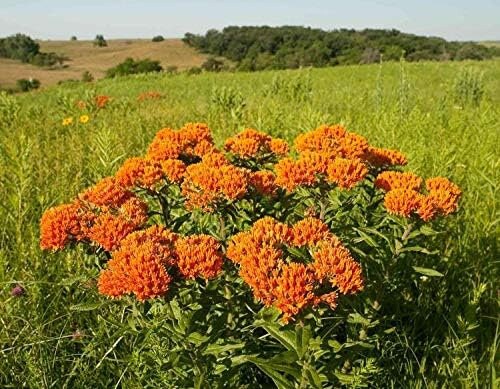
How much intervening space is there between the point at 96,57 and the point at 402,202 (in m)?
74.5

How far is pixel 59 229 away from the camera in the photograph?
178 centimetres

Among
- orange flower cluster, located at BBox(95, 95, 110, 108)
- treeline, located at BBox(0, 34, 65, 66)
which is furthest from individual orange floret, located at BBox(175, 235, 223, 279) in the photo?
treeline, located at BBox(0, 34, 65, 66)

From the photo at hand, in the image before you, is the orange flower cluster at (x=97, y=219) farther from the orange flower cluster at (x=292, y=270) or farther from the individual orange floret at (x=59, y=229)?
the orange flower cluster at (x=292, y=270)

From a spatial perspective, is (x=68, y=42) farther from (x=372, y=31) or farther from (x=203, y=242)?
(x=203, y=242)

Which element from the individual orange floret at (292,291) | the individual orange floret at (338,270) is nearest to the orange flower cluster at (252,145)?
the individual orange floret at (338,270)

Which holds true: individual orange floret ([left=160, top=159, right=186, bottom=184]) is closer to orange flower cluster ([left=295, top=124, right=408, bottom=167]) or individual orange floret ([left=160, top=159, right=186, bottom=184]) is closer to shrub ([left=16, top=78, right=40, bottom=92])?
orange flower cluster ([left=295, top=124, right=408, bottom=167])

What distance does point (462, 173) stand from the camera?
4016 mm

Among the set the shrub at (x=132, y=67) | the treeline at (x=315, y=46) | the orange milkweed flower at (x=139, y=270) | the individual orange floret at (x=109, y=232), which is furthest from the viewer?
the treeline at (x=315, y=46)

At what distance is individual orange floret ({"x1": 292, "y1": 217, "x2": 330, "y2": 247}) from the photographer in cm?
160

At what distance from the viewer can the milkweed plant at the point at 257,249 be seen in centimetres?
A: 142

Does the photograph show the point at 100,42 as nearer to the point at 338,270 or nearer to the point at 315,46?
the point at 315,46

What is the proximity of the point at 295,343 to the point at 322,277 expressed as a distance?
20 centimetres

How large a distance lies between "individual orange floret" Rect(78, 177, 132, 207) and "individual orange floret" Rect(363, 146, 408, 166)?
3.86 feet

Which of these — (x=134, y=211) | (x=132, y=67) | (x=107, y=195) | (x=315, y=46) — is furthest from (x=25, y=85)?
(x=134, y=211)
